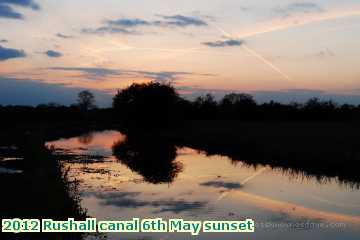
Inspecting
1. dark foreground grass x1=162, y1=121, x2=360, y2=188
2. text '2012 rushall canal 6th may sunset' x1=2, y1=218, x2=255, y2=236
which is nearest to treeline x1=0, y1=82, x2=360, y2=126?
dark foreground grass x1=162, y1=121, x2=360, y2=188

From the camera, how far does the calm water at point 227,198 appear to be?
49.1ft

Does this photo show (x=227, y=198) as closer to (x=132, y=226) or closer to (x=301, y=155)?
(x=132, y=226)

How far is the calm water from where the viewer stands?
49.1ft

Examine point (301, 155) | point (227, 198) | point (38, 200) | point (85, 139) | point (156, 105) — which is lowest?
point (85, 139)

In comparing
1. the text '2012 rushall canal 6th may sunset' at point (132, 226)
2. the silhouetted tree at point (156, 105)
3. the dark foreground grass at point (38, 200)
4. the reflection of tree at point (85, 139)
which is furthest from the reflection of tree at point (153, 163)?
the silhouetted tree at point (156, 105)

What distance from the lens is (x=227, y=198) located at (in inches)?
793

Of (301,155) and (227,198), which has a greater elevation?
(301,155)

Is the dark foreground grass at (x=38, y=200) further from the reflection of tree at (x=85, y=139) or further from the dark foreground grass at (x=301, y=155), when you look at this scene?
the reflection of tree at (x=85, y=139)

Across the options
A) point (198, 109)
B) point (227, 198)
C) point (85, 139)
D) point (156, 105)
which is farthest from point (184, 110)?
point (227, 198)

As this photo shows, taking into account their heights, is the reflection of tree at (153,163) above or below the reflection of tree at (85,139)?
above

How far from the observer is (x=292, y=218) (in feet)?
53.0

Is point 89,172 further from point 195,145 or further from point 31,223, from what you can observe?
point 195,145

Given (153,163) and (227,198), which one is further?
(153,163)

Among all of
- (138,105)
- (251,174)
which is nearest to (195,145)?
(251,174)
